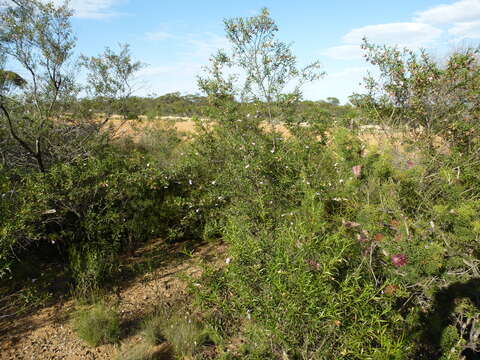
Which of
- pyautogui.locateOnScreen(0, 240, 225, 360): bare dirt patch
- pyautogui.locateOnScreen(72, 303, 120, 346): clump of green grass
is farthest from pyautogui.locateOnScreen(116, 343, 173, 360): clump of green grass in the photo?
pyautogui.locateOnScreen(72, 303, 120, 346): clump of green grass

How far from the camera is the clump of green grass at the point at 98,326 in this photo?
10.7 ft

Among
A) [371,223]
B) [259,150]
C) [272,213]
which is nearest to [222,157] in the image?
[259,150]

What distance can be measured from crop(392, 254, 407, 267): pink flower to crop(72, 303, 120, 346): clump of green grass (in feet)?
8.11

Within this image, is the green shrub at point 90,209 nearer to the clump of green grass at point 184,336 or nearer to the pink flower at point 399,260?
the clump of green grass at point 184,336

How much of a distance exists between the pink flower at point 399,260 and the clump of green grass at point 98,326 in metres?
2.47

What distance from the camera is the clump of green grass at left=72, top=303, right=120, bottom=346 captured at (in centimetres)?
327

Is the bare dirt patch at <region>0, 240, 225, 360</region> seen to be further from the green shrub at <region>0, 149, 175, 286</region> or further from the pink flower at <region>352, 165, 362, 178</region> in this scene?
the pink flower at <region>352, 165, 362, 178</region>

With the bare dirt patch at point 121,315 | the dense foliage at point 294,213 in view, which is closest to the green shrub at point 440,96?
the dense foliage at point 294,213

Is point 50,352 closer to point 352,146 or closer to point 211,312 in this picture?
point 211,312

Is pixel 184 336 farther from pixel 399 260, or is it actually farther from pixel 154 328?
pixel 399 260

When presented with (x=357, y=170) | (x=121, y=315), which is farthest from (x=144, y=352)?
(x=357, y=170)

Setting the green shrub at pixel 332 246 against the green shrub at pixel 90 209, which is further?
the green shrub at pixel 90 209

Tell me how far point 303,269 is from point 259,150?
238 cm

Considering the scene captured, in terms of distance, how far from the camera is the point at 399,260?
2.40 metres
